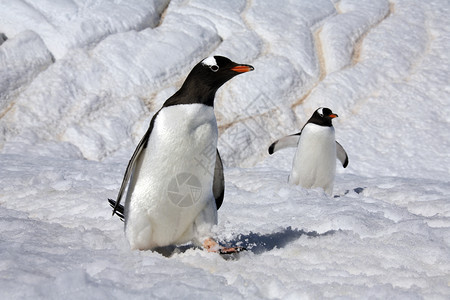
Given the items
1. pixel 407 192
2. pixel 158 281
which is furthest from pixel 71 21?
pixel 158 281

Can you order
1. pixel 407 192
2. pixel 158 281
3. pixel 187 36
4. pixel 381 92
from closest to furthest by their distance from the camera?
pixel 158 281 < pixel 407 192 < pixel 381 92 < pixel 187 36

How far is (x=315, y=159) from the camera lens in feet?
20.9

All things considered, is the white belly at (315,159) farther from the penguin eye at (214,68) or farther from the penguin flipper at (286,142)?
the penguin eye at (214,68)

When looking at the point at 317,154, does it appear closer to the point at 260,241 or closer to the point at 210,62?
the point at 260,241

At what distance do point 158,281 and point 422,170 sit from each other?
34.2ft

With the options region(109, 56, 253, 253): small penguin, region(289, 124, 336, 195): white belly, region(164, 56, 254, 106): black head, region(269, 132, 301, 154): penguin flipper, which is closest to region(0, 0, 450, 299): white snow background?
region(109, 56, 253, 253): small penguin

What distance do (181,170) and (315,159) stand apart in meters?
3.93

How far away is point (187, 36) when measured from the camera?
14.9 m

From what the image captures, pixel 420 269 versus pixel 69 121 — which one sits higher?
pixel 420 269

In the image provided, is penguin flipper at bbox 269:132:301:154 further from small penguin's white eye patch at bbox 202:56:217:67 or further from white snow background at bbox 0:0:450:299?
small penguin's white eye patch at bbox 202:56:217:67

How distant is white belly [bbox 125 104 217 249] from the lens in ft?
8.78

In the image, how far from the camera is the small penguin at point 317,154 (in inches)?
250

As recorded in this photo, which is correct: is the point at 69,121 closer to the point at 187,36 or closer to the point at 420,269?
the point at 187,36

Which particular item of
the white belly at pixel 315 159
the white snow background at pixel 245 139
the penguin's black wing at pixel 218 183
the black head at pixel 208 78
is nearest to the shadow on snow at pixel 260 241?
the white snow background at pixel 245 139
